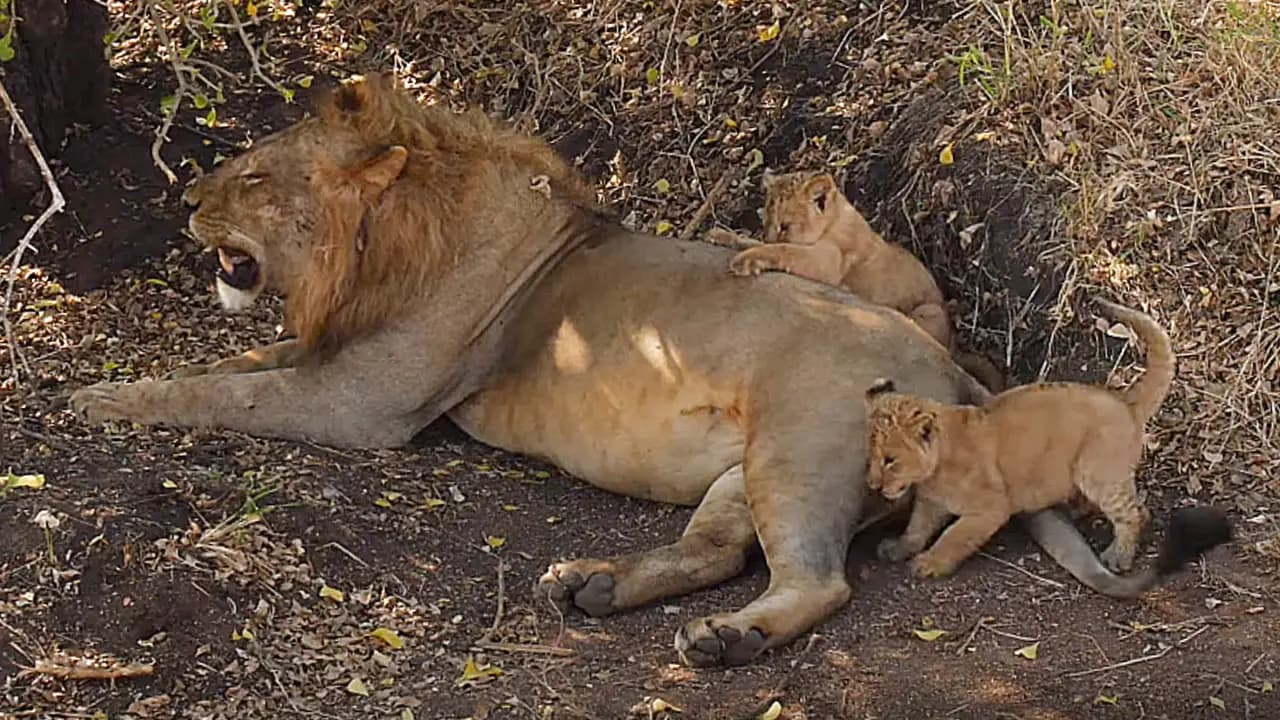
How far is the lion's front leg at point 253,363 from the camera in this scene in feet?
18.1

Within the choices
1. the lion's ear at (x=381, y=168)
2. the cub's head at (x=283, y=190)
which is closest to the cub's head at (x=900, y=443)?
the lion's ear at (x=381, y=168)

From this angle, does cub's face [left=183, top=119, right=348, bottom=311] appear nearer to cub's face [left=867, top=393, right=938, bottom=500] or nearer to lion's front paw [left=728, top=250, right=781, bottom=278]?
lion's front paw [left=728, top=250, right=781, bottom=278]

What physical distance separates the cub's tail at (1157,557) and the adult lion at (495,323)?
51 centimetres

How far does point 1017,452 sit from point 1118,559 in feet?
1.30

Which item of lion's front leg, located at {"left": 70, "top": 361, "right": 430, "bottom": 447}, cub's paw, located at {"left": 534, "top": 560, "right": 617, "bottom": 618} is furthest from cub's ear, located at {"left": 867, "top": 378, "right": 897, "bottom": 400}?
lion's front leg, located at {"left": 70, "top": 361, "right": 430, "bottom": 447}

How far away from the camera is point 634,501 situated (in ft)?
16.8

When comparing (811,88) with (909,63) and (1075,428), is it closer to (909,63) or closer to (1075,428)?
(909,63)

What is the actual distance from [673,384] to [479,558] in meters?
0.71

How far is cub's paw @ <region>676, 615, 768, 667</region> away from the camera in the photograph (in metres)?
4.07

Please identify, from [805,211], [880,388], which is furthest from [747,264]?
[880,388]

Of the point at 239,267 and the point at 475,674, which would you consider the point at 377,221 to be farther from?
the point at 475,674

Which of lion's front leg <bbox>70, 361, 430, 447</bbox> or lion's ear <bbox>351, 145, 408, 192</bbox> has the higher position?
lion's ear <bbox>351, 145, 408, 192</bbox>

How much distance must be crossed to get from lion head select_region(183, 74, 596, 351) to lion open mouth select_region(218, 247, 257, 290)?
12 mm

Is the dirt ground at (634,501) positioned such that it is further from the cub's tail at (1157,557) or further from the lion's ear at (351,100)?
the lion's ear at (351,100)
